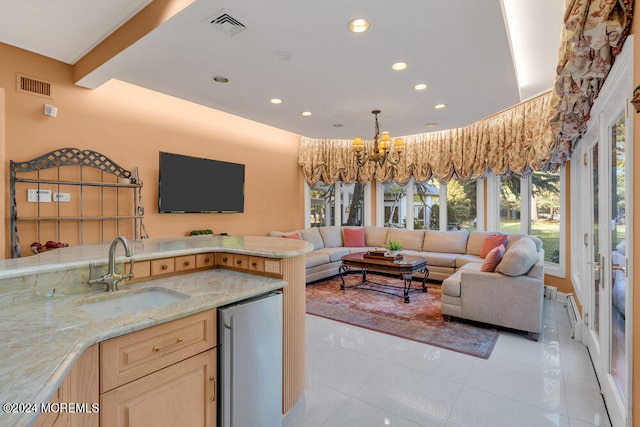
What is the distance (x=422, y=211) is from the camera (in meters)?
6.93

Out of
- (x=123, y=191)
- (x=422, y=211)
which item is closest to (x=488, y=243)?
(x=422, y=211)

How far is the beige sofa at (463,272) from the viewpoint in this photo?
323 cm

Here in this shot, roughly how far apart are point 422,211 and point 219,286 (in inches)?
231

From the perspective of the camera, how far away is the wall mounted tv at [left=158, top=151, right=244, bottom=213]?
4.35m

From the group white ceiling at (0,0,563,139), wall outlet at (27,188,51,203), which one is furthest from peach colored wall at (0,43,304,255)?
white ceiling at (0,0,563,139)

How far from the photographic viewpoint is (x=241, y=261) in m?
2.16

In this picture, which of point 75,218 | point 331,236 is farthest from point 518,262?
point 75,218

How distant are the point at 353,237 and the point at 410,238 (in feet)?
3.86

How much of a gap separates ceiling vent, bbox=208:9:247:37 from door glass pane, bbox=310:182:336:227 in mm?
4834

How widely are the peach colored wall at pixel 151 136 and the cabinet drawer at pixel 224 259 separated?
2.50 metres

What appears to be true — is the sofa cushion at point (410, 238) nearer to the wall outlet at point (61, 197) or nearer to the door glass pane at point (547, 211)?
the door glass pane at point (547, 211)

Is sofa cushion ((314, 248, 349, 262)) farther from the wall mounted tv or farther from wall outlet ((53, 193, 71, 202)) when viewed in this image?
wall outlet ((53, 193, 71, 202))

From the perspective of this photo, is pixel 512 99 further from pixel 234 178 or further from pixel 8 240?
pixel 8 240

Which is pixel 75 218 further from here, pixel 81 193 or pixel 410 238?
pixel 410 238
